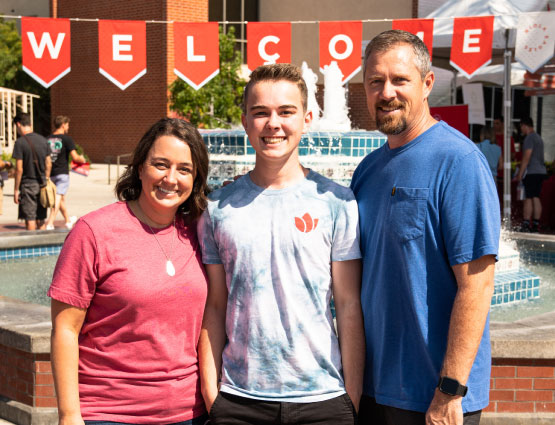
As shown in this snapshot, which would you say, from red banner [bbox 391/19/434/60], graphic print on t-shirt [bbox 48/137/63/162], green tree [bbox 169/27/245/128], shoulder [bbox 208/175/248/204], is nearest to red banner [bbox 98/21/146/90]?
graphic print on t-shirt [bbox 48/137/63/162]

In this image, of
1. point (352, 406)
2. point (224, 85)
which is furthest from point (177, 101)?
point (352, 406)

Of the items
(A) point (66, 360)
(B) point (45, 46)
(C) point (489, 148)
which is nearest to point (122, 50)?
(B) point (45, 46)

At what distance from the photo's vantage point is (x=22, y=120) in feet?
35.4

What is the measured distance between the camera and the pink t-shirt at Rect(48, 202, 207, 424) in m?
2.27

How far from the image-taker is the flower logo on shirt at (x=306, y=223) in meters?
2.33

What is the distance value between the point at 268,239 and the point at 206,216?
27cm

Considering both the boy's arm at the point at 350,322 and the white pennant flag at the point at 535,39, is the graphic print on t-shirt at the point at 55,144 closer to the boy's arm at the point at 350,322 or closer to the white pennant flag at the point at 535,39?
the white pennant flag at the point at 535,39

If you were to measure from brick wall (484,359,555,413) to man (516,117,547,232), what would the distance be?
8.78 meters

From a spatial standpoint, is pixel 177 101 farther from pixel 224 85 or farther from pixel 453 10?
pixel 453 10

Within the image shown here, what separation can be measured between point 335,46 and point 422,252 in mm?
8445

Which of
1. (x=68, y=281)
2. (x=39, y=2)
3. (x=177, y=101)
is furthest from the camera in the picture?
(x=39, y=2)

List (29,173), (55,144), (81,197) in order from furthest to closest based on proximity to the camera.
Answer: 1. (81,197)
2. (55,144)
3. (29,173)

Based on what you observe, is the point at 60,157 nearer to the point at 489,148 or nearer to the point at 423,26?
the point at 423,26

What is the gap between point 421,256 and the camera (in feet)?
7.41
